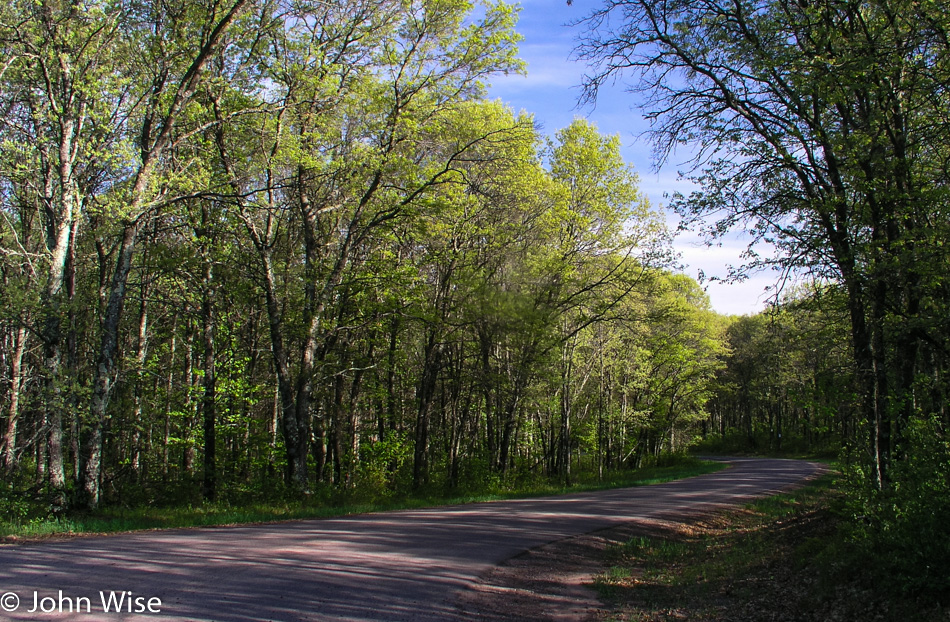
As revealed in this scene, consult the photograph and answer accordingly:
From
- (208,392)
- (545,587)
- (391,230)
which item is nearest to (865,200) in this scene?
(545,587)

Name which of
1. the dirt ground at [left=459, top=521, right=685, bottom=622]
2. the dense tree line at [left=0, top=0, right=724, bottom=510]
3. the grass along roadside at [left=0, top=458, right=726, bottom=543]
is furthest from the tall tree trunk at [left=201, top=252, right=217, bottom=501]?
the dirt ground at [left=459, top=521, right=685, bottom=622]

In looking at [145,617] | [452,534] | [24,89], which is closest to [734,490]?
[452,534]

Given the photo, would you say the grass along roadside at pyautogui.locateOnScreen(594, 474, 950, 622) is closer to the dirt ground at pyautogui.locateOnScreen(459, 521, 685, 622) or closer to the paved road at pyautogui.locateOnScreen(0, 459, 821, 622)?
the dirt ground at pyautogui.locateOnScreen(459, 521, 685, 622)

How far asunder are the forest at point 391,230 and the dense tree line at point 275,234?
0.12 metres

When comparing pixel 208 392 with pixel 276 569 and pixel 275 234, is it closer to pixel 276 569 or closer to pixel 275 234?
pixel 275 234

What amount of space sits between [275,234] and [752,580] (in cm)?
1574

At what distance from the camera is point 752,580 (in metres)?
7.06

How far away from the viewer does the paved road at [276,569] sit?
16.1 feet

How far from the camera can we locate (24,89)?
43.6 feet

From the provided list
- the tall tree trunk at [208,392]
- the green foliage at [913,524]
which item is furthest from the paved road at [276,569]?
the tall tree trunk at [208,392]

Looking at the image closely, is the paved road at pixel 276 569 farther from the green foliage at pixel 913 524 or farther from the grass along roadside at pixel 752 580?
the green foliage at pixel 913 524

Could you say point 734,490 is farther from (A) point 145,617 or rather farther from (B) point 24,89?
(B) point 24,89

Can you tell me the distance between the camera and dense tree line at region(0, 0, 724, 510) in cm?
1173

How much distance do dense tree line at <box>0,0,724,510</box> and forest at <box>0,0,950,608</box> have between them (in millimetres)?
115
